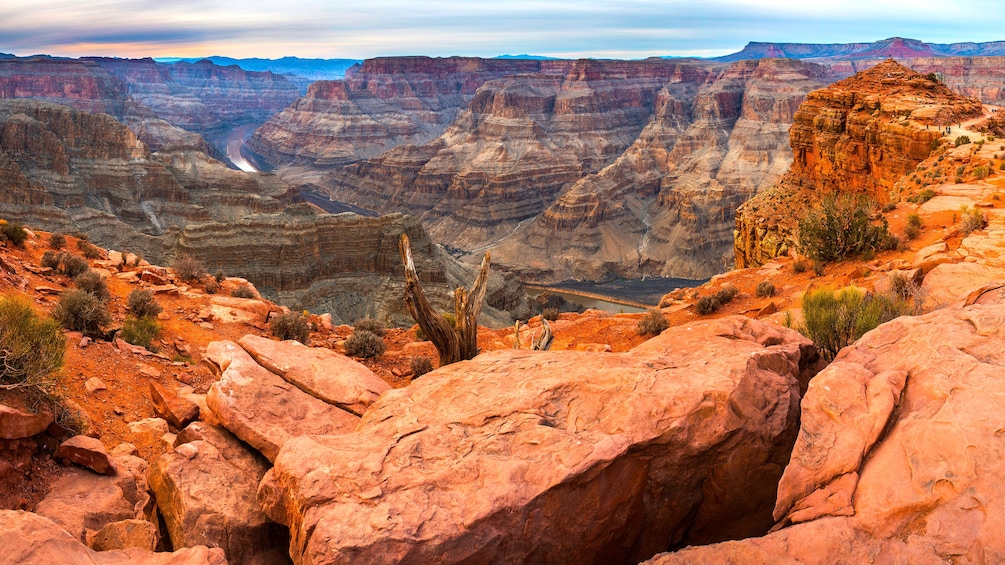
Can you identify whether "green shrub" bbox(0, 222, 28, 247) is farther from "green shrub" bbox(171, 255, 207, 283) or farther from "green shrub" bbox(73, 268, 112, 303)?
"green shrub" bbox(73, 268, 112, 303)

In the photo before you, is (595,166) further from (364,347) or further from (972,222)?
(364,347)

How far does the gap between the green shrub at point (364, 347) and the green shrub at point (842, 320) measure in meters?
9.28

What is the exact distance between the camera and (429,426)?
275 inches

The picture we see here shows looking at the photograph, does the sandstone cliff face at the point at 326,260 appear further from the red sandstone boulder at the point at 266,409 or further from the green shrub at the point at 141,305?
the red sandstone boulder at the point at 266,409

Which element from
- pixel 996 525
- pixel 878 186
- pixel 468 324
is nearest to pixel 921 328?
pixel 996 525

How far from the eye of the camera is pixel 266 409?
8.25 meters

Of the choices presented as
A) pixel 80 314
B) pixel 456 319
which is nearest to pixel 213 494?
pixel 456 319

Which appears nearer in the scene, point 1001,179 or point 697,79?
point 1001,179

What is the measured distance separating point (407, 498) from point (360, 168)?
15313 centimetres

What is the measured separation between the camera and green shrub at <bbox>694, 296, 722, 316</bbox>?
17.9m

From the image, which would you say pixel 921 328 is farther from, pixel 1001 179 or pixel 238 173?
pixel 238 173

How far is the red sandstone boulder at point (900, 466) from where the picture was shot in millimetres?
4816

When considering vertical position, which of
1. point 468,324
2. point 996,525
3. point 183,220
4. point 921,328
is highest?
point 921,328

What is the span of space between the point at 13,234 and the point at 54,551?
18.3 meters
